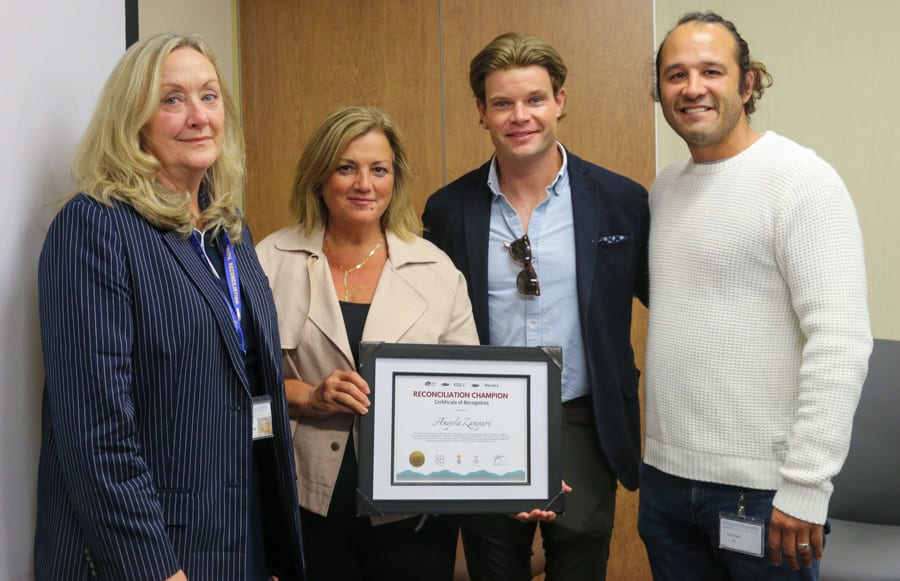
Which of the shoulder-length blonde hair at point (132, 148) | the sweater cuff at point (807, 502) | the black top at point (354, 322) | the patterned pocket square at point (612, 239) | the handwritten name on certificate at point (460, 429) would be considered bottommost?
the sweater cuff at point (807, 502)

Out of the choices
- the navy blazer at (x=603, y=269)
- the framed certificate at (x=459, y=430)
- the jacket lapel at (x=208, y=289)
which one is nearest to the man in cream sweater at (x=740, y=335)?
the navy blazer at (x=603, y=269)

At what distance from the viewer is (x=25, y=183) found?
5.37 ft

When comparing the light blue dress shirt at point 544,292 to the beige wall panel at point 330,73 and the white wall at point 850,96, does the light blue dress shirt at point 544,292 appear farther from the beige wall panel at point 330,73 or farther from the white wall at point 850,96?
the white wall at point 850,96

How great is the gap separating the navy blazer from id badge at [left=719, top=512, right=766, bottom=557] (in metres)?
0.37

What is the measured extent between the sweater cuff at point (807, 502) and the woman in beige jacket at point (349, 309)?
779 millimetres

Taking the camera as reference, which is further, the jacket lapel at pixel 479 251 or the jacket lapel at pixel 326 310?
the jacket lapel at pixel 479 251

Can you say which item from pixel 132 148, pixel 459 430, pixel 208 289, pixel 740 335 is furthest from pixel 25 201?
pixel 740 335

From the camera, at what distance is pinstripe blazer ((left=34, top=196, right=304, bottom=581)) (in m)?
1.41

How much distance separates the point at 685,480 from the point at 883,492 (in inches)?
54.6

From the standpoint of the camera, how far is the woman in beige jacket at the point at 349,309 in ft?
6.63

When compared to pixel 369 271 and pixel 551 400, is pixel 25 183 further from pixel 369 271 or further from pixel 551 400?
pixel 551 400

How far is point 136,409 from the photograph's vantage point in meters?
1.50

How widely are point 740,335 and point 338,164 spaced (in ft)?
3.41

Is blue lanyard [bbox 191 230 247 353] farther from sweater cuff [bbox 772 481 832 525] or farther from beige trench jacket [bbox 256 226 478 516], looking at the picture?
sweater cuff [bbox 772 481 832 525]
